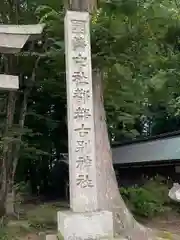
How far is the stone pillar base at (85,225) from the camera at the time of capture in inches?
220

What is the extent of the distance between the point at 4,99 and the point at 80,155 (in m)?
6.28

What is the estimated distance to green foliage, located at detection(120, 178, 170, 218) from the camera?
1127 centimetres

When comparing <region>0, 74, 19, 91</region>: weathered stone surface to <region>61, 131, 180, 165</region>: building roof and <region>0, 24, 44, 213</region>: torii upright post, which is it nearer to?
<region>0, 24, 44, 213</region>: torii upright post

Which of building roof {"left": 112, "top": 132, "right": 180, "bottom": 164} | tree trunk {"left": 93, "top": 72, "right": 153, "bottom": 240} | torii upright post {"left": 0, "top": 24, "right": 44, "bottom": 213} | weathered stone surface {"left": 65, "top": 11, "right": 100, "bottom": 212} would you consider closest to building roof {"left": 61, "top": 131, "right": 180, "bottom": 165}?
building roof {"left": 112, "top": 132, "right": 180, "bottom": 164}

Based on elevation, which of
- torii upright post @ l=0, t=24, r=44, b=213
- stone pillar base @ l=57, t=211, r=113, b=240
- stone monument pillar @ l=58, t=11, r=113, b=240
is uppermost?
torii upright post @ l=0, t=24, r=44, b=213

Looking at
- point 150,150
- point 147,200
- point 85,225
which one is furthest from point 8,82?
point 150,150

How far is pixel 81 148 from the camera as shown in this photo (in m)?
5.88

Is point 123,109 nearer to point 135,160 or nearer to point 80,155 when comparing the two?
point 135,160

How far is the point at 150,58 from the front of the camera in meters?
8.94

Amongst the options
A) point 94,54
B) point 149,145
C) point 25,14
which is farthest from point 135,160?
point 94,54

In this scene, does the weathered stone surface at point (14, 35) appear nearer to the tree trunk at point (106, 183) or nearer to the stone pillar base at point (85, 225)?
the tree trunk at point (106, 183)

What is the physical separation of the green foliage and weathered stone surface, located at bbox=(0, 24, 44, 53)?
648cm

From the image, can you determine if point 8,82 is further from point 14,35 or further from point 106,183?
point 106,183

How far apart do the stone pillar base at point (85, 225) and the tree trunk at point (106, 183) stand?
2404 mm
